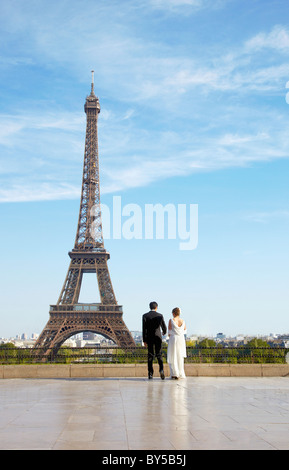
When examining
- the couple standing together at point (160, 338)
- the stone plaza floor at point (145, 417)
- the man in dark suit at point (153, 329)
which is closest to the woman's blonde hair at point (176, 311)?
the couple standing together at point (160, 338)

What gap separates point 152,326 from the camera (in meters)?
14.3

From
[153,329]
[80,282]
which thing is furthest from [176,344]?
[80,282]

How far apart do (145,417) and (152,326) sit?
6.42 m

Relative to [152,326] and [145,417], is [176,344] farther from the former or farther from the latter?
[145,417]

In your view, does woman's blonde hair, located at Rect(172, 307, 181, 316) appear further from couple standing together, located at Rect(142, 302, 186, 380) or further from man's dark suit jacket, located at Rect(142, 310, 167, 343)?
man's dark suit jacket, located at Rect(142, 310, 167, 343)

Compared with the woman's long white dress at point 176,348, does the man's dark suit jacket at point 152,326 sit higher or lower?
higher

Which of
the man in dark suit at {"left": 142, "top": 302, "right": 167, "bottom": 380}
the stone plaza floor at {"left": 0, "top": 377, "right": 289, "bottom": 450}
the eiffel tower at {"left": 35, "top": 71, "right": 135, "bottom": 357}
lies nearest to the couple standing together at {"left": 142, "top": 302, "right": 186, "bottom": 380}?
the man in dark suit at {"left": 142, "top": 302, "right": 167, "bottom": 380}

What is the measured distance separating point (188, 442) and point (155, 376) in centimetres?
1142

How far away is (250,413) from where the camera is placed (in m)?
8.33

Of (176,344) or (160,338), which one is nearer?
(160,338)

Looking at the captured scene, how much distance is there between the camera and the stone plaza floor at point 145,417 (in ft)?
19.6

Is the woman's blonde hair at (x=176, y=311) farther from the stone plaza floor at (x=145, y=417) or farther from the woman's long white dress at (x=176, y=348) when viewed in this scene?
the stone plaza floor at (x=145, y=417)
